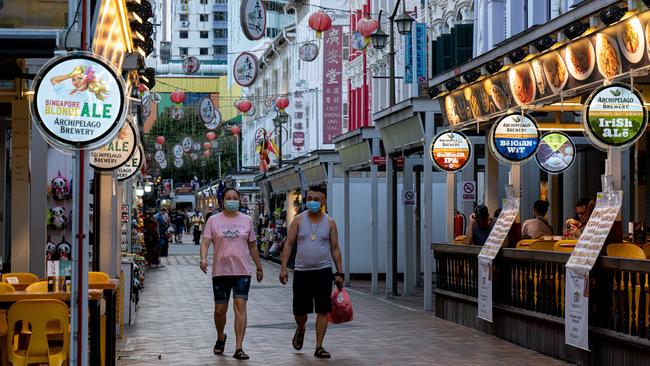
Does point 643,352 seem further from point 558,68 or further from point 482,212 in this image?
point 482,212

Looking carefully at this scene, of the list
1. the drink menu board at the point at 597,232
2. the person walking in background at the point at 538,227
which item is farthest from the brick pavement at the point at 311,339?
the person walking in background at the point at 538,227

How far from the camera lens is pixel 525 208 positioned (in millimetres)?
30672

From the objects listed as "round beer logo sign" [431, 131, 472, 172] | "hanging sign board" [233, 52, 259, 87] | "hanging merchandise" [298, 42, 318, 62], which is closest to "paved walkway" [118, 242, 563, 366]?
"round beer logo sign" [431, 131, 472, 172]

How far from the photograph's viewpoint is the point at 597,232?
47.5 ft

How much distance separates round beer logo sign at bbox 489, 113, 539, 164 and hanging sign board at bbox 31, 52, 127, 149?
10948mm

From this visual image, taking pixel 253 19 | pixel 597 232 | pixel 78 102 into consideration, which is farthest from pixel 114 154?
pixel 253 19

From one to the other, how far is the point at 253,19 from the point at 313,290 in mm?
21716

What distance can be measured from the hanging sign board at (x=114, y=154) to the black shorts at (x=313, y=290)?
246cm

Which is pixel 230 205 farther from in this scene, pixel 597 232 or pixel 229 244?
pixel 597 232

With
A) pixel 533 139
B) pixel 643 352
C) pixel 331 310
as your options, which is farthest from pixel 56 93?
pixel 533 139

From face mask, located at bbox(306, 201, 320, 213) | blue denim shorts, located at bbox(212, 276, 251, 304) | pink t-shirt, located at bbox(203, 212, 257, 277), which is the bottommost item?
blue denim shorts, located at bbox(212, 276, 251, 304)

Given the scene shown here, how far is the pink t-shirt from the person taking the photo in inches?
625

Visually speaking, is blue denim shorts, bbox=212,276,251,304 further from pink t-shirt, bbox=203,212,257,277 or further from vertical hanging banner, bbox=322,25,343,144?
vertical hanging banner, bbox=322,25,343,144

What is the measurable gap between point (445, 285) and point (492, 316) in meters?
3.18
